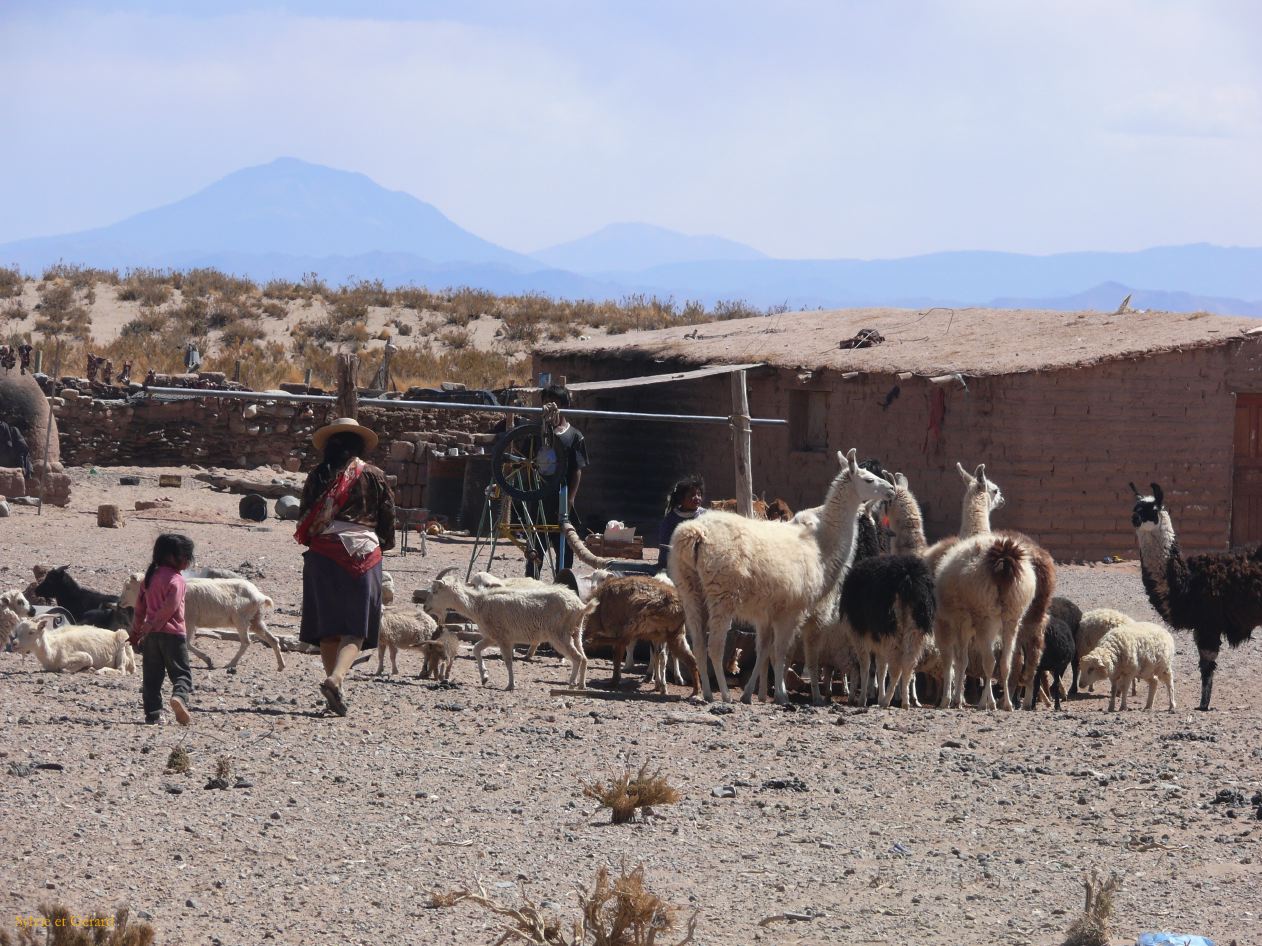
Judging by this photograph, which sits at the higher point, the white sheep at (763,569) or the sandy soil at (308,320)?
the sandy soil at (308,320)

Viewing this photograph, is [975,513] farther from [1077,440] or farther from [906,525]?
[1077,440]

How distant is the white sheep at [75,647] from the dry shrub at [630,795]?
176 inches

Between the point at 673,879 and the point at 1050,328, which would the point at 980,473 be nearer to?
the point at 673,879

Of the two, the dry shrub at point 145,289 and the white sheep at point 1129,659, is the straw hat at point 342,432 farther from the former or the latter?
the dry shrub at point 145,289

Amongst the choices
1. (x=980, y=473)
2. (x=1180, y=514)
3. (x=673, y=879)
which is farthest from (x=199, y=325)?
(x=673, y=879)

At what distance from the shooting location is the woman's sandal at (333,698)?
8.94m

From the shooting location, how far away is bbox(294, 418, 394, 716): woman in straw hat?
8953 millimetres

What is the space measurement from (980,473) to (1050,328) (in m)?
10.2

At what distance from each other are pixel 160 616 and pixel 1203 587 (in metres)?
7.77

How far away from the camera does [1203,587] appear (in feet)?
39.8

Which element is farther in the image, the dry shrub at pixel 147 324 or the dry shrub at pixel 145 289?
the dry shrub at pixel 145 289

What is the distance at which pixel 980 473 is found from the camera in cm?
1237

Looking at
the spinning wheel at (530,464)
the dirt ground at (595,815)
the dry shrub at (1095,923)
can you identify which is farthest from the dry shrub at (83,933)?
the spinning wheel at (530,464)

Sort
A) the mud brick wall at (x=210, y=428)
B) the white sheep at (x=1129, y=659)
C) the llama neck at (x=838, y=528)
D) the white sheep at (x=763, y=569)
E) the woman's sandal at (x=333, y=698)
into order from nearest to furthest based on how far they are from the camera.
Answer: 1. the woman's sandal at (x=333, y=698)
2. the white sheep at (x=763, y=569)
3. the llama neck at (x=838, y=528)
4. the white sheep at (x=1129, y=659)
5. the mud brick wall at (x=210, y=428)
